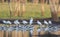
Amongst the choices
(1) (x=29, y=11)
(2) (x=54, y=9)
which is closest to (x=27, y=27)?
(1) (x=29, y=11)

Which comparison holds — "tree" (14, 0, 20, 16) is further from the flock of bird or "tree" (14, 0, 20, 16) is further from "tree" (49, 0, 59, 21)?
"tree" (49, 0, 59, 21)

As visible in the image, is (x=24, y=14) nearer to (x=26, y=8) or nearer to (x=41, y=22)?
(x=26, y=8)

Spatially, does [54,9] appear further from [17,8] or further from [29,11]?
[17,8]

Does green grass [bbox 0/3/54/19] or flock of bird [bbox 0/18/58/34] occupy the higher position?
green grass [bbox 0/3/54/19]

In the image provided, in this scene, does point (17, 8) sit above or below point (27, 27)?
above

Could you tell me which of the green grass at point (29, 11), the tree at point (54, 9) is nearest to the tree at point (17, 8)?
the green grass at point (29, 11)

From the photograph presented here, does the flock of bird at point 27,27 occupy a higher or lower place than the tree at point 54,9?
lower

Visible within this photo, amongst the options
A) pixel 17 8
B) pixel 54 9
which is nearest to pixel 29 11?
pixel 17 8

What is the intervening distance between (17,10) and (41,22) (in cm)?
31

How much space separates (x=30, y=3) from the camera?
7.70 feet

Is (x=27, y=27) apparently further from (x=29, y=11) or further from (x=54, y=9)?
(x=54, y=9)

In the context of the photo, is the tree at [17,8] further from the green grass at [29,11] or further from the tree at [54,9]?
the tree at [54,9]

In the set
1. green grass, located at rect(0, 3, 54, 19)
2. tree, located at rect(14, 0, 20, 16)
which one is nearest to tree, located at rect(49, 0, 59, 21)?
green grass, located at rect(0, 3, 54, 19)

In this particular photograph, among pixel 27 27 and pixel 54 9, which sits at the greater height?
pixel 54 9
